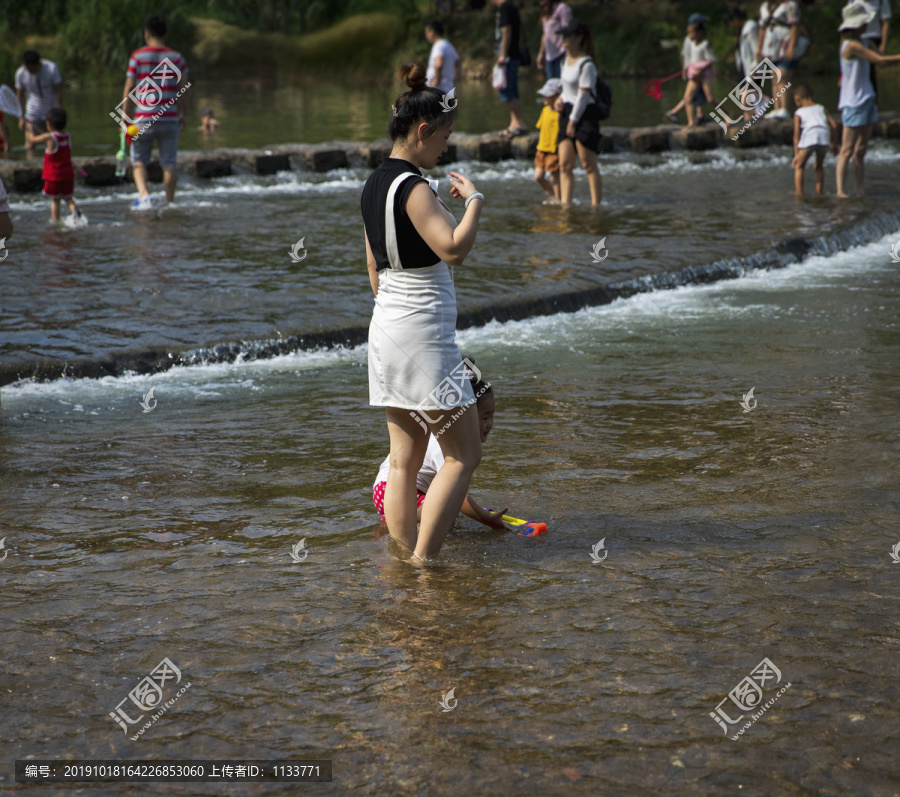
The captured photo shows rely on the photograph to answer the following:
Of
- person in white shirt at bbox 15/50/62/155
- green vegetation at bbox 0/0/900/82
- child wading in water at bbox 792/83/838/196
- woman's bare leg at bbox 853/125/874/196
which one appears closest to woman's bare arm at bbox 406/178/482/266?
woman's bare leg at bbox 853/125/874/196

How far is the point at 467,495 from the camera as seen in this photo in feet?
15.2

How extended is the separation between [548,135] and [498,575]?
8.88 meters

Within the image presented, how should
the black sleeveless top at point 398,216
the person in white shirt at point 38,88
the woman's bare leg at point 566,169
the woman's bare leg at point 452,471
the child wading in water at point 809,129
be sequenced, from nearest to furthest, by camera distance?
the black sleeveless top at point 398,216 < the woman's bare leg at point 452,471 < the woman's bare leg at point 566,169 < the child wading in water at point 809,129 < the person in white shirt at point 38,88

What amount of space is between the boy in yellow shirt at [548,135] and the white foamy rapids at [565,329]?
10.6 ft

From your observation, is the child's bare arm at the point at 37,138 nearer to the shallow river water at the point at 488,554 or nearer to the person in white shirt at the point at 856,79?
the shallow river water at the point at 488,554

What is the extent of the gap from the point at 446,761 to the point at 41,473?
327 centimetres

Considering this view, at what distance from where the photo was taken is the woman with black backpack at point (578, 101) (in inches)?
462

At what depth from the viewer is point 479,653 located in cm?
370

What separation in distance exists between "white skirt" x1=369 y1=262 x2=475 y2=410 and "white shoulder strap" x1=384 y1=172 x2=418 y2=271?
0.04 metres

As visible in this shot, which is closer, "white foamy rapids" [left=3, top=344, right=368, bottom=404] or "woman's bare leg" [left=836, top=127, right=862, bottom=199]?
"white foamy rapids" [left=3, top=344, right=368, bottom=404]

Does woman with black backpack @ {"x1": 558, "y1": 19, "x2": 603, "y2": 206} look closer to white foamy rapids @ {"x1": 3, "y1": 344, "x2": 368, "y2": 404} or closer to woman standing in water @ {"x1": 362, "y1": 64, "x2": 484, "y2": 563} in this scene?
white foamy rapids @ {"x1": 3, "y1": 344, "x2": 368, "y2": 404}

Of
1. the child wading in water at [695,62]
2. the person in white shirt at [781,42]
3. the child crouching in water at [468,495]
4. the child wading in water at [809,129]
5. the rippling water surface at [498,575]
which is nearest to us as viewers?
the rippling water surface at [498,575]

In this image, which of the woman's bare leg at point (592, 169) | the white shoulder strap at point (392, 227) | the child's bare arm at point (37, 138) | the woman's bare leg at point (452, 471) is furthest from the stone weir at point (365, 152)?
the woman's bare leg at point (452, 471)

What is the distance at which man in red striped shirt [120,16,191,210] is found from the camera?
12055 mm
